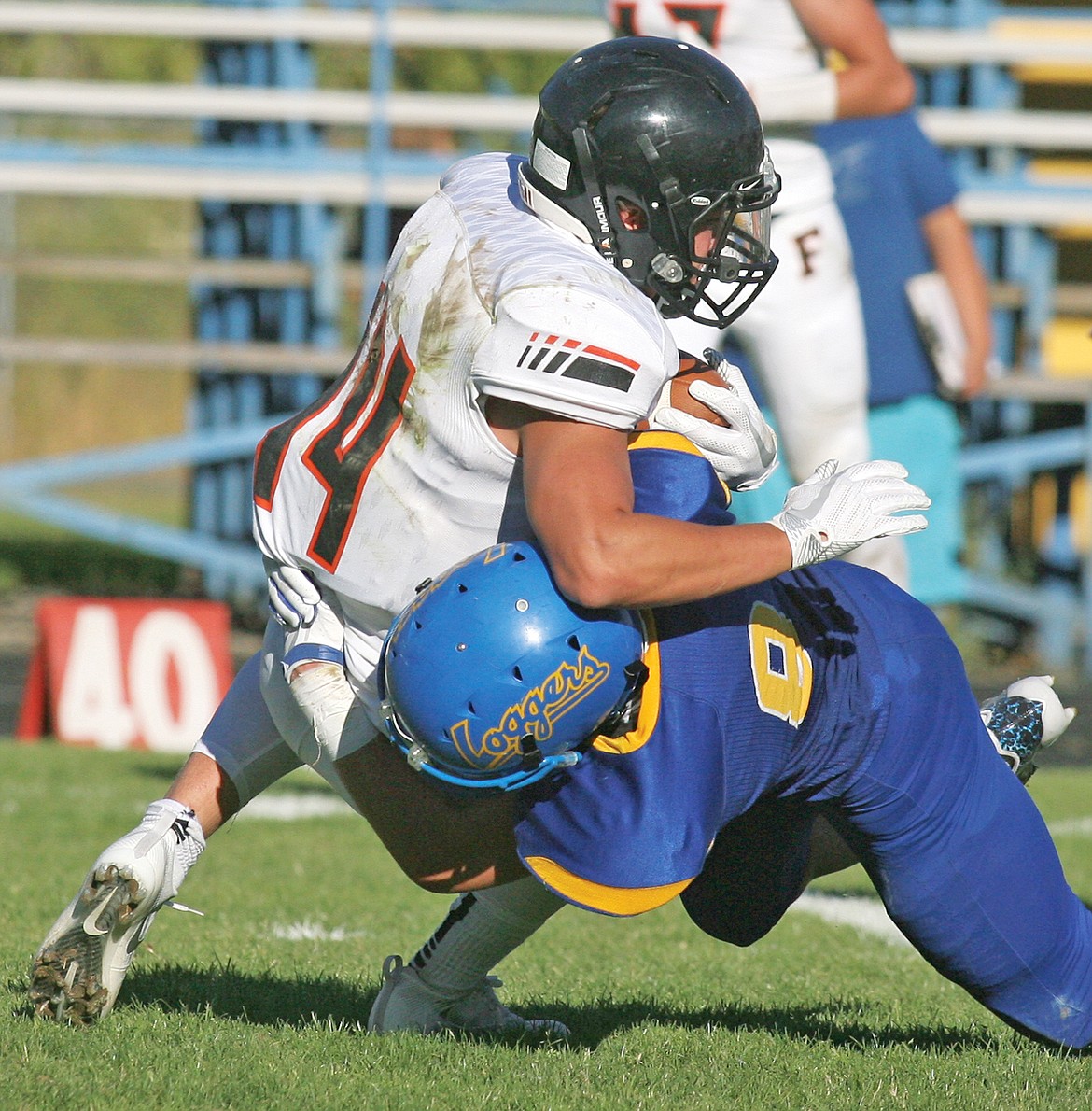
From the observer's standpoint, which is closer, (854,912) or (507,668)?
(507,668)

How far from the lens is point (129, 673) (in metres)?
6.66

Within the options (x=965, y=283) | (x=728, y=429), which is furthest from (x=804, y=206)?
(x=728, y=429)

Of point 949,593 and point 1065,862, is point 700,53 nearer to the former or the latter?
point 1065,862

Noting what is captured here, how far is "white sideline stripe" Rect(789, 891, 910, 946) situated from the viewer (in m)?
3.94

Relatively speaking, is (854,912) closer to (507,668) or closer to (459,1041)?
(459,1041)

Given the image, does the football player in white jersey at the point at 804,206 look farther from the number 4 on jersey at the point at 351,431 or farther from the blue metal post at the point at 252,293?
the blue metal post at the point at 252,293

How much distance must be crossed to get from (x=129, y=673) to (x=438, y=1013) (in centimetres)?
407

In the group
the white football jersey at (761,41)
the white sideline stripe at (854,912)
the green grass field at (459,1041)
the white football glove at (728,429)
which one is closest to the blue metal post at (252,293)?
the white football jersey at (761,41)

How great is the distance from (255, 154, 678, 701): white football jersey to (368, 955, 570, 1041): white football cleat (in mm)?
578

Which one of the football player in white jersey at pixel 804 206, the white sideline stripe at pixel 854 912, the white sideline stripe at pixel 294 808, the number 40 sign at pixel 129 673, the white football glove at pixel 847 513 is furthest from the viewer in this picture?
the number 40 sign at pixel 129 673

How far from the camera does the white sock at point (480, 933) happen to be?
272cm

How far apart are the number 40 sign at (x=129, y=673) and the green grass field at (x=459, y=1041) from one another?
6.21 ft

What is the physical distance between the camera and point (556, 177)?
2.47 metres

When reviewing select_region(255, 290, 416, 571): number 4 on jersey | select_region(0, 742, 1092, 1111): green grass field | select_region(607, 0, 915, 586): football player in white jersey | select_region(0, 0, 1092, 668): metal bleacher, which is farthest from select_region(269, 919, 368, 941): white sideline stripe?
select_region(0, 0, 1092, 668): metal bleacher
